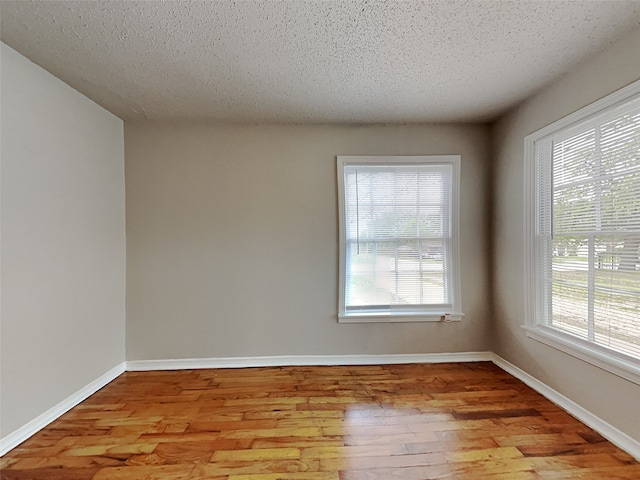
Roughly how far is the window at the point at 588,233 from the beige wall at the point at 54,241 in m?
3.62

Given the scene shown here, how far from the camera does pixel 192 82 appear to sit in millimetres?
2209

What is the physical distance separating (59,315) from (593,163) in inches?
151

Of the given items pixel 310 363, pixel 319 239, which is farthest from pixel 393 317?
pixel 319 239

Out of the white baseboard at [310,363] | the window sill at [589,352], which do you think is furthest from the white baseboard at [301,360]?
the window sill at [589,352]

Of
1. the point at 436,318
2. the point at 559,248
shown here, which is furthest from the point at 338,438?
the point at 559,248

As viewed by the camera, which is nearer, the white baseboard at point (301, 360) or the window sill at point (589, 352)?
the window sill at point (589, 352)

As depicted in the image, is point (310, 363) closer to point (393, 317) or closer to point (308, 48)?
point (393, 317)

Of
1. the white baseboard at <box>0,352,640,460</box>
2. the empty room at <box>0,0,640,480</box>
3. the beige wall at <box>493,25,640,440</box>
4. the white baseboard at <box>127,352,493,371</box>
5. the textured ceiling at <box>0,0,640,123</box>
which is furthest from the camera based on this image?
the white baseboard at <box>127,352,493,371</box>

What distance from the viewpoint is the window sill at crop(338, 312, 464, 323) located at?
118 inches

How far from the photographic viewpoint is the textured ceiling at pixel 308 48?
1536 millimetres

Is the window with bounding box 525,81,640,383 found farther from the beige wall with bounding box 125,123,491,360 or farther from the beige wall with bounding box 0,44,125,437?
the beige wall with bounding box 0,44,125,437

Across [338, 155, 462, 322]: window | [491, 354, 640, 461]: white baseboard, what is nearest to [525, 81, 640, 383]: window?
[491, 354, 640, 461]: white baseboard

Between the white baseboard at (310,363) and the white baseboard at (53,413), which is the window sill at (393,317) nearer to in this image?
the white baseboard at (310,363)

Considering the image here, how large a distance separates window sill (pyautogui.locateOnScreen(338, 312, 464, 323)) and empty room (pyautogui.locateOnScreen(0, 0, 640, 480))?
0.02 m
